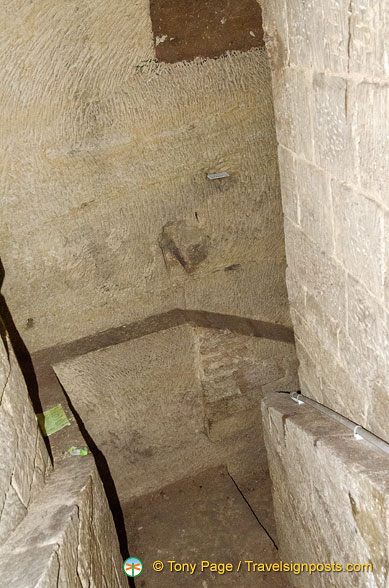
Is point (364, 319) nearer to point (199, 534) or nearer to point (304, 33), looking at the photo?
point (304, 33)

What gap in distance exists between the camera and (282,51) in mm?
2357

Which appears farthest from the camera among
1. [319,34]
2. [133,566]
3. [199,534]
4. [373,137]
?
[199,534]

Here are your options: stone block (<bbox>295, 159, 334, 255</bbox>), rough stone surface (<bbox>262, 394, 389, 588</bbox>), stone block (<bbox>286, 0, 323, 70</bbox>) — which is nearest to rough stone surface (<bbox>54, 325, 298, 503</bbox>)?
rough stone surface (<bbox>262, 394, 389, 588</bbox>)

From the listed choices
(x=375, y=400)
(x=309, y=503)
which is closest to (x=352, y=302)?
(x=375, y=400)

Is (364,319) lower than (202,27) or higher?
lower

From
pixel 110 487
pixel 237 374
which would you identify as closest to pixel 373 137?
pixel 237 374

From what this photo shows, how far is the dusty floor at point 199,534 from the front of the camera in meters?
3.45

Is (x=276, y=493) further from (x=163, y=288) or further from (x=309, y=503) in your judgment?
(x=163, y=288)

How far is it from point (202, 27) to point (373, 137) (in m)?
1.48

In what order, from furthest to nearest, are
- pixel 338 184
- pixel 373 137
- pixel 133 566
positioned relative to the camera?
1. pixel 133 566
2. pixel 338 184
3. pixel 373 137

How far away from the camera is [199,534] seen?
3703mm

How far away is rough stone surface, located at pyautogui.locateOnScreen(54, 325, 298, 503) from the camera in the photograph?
3.45m

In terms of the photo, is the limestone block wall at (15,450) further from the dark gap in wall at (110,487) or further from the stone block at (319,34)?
the stone block at (319,34)

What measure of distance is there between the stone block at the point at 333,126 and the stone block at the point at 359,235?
0.27 feet
